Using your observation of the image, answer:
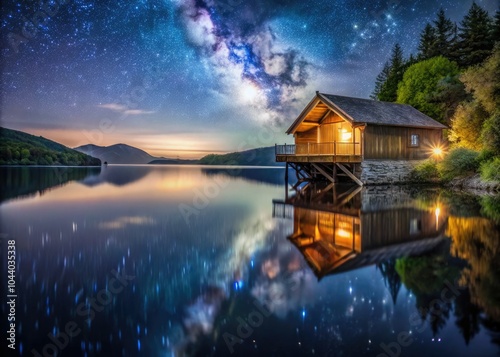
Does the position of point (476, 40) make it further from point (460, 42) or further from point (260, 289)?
point (260, 289)

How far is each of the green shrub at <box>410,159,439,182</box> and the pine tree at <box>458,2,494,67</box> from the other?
69.1 feet

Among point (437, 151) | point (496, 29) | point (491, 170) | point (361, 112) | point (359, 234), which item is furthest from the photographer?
point (496, 29)

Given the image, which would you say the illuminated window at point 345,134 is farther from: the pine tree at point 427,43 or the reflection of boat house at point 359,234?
the pine tree at point 427,43

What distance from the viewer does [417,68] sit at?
38156 mm

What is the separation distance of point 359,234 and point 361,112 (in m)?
17.4

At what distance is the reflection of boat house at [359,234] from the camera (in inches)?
271

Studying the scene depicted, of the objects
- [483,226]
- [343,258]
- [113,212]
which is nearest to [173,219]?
[113,212]

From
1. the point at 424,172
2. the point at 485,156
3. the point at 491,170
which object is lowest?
the point at 424,172

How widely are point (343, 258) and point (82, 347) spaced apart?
16.1 feet

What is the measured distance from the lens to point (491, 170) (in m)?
20.2

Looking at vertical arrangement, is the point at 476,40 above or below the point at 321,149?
above

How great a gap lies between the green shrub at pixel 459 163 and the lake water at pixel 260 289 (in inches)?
571

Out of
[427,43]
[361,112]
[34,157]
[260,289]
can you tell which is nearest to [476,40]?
[427,43]

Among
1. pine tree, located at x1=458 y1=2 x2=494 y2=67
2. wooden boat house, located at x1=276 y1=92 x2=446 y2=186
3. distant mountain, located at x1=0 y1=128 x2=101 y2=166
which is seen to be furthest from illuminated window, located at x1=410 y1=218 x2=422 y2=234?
distant mountain, located at x1=0 y1=128 x2=101 y2=166
